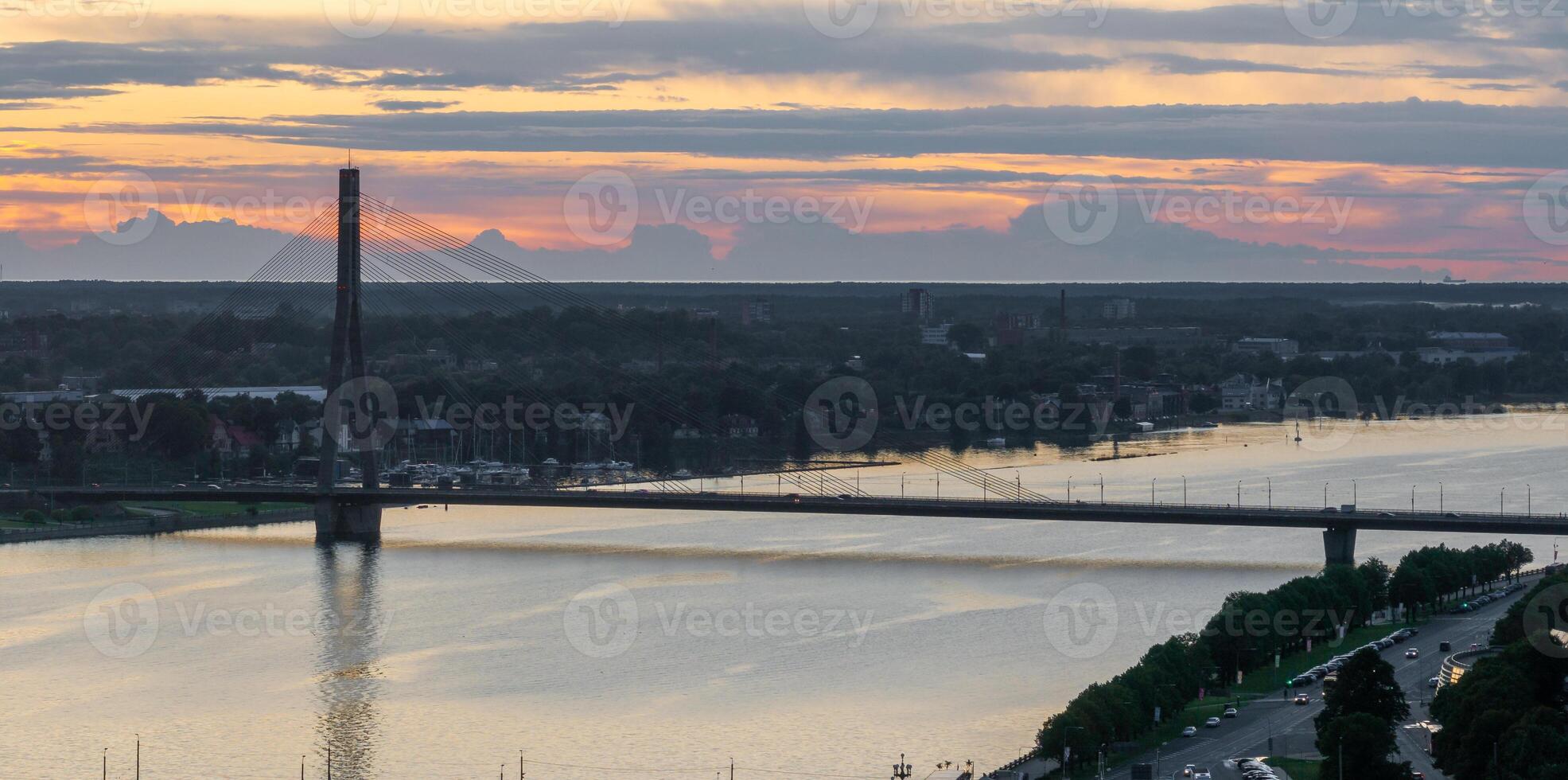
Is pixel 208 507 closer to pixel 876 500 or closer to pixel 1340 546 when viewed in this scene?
pixel 876 500

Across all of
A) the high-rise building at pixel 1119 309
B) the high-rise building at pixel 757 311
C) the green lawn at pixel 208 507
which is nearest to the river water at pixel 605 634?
the green lawn at pixel 208 507

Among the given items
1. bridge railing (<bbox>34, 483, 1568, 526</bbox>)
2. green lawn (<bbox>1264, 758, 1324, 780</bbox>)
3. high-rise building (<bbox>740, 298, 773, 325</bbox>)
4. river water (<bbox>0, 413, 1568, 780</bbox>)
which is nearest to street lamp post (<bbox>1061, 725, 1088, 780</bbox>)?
river water (<bbox>0, 413, 1568, 780</bbox>)

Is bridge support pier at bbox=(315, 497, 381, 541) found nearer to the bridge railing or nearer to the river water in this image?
the bridge railing

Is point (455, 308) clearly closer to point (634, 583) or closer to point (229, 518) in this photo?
point (229, 518)

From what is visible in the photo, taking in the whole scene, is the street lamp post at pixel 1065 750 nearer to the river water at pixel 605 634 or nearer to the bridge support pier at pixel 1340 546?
the river water at pixel 605 634

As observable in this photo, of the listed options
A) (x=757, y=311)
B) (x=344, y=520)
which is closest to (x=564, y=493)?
(x=344, y=520)

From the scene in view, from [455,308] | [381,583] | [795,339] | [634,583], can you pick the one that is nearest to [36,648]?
[381,583]

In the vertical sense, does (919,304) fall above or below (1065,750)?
above
